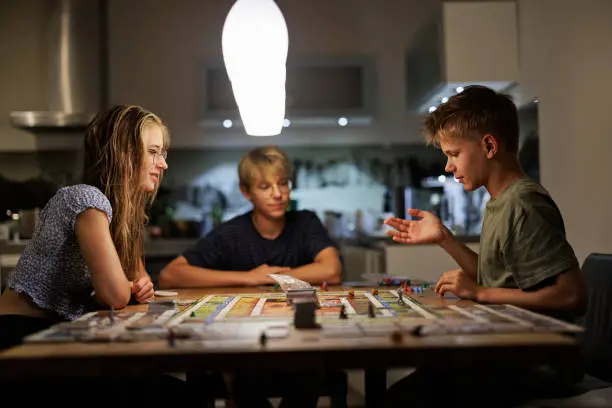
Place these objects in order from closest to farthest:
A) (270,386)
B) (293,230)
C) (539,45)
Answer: (270,386)
(293,230)
(539,45)

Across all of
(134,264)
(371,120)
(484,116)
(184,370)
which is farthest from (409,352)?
(371,120)

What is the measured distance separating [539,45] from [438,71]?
0.58 metres

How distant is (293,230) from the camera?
8.73ft

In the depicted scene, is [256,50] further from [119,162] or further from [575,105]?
[575,105]

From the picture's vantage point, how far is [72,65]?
177 inches

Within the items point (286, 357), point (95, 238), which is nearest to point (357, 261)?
point (95, 238)

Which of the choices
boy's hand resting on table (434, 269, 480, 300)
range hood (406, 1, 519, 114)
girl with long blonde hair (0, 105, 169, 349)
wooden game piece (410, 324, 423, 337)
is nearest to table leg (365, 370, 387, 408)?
boy's hand resting on table (434, 269, 480, 300)

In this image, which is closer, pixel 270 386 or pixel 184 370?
pixel 184 370

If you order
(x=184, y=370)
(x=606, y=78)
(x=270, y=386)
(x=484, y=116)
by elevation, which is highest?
(x=606, y=78)

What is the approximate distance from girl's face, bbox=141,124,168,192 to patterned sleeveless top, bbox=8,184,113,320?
10.3 inches

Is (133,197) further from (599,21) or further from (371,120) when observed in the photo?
(371,120)

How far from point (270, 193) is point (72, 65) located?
8.32ft

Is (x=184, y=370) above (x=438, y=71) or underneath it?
underneath

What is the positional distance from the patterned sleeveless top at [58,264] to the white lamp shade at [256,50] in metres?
0.48
